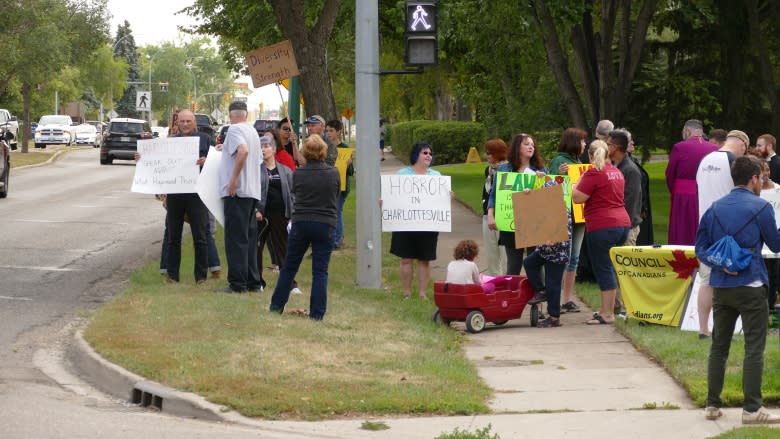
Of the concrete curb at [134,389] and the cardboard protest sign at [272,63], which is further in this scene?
the cardboard protest sign at [272,63]

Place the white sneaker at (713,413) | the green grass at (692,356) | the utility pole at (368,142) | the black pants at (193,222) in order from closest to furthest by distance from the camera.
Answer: the white sneaker at (713,413) → the green grass at (692,356) → the black pants at (193,222) → the utility pole at (368,142)

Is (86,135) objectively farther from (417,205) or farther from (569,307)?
(569,307)

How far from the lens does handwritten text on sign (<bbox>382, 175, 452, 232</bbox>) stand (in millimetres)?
13883

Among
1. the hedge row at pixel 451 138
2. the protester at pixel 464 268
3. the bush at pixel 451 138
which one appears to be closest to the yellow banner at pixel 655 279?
the protester at pixel 464 268

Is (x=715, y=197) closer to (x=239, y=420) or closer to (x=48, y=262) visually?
(x=239, y=420)

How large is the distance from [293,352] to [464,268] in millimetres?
2423

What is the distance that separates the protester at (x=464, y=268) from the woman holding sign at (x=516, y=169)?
3.33ft

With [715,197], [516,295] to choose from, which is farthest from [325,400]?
Result: [715,197]

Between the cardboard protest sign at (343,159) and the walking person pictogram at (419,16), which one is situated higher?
the walking person pictogram at (419,16)

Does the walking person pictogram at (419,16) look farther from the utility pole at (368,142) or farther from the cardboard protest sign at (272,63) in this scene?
the cardboard protest sign at (272,63)

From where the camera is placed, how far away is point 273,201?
14.5 metres

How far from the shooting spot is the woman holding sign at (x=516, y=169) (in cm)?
1303

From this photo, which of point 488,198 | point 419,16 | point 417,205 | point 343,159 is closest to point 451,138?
point 343,159

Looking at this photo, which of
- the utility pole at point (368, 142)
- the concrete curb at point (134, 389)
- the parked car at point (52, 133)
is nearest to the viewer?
the concrete curb at point (134, 389)
